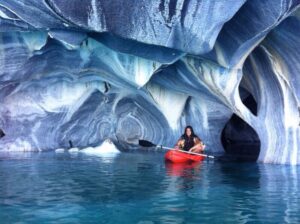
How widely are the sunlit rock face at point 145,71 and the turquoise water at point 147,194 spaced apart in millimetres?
2706

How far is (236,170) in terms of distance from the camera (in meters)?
12.3

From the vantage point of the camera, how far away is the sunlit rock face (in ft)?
38.1

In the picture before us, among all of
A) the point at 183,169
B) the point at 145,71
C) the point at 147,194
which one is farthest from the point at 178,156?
the point at 147,194

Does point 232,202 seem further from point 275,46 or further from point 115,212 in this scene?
point 275,46

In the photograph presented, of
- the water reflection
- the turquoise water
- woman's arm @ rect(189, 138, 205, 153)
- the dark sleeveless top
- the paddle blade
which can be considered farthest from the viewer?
the paddle blade

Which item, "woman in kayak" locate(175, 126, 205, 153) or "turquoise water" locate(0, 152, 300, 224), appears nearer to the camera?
"turquoise water" locate(0, 152, 300, 224)

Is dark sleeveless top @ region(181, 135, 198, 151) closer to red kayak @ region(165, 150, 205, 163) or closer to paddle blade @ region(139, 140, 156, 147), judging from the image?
red kayak @ region(165, 150, 205, 163)

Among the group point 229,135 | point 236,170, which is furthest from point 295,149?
point 229,135

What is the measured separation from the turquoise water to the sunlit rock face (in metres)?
2.71

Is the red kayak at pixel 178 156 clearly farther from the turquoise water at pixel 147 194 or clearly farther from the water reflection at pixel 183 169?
the turquoise water at pixel 147 194

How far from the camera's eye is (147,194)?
809cm

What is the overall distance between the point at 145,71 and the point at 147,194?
7.41 metres

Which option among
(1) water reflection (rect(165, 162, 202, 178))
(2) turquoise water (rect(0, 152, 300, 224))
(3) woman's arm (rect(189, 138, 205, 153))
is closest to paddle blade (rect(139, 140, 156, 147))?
(3) woman's arm (rect(189, 138, 205, 153))

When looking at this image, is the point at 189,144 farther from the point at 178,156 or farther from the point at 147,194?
the point at 147,194
